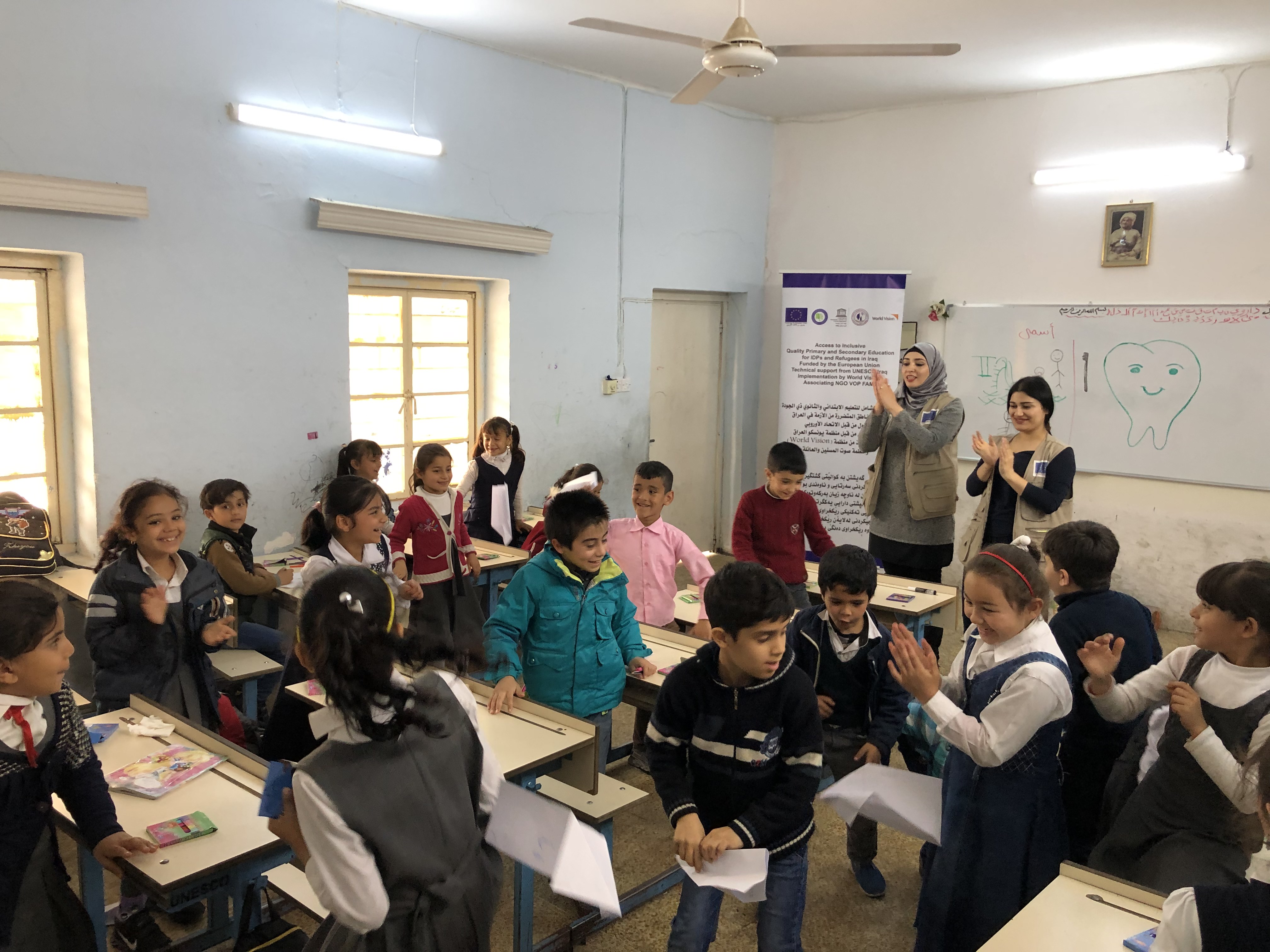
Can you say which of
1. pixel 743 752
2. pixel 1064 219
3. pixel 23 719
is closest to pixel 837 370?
pixel 1064 219

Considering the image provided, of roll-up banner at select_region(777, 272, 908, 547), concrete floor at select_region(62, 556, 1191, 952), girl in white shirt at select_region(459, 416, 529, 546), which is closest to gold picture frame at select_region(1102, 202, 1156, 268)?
roll-up banner at select_region(777, 272, 908, 547)

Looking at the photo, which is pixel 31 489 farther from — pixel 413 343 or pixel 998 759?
pixel 998 759

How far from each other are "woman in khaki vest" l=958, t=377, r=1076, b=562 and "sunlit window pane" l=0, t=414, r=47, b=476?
399 cm

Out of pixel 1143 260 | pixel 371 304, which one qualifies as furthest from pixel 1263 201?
pixel 371 304

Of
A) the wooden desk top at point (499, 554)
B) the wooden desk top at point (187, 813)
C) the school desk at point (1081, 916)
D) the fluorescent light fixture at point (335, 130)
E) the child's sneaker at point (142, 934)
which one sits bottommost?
the child's sneaker at point (142, 934)

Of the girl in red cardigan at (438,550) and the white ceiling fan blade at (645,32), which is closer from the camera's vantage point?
the white ceiling fan blade at (645,32)

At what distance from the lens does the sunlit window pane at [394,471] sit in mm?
5301

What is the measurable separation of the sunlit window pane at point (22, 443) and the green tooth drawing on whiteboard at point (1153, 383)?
18.9 feet

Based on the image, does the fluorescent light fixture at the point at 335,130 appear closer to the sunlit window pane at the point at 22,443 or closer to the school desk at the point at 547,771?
the sunlit window pane at the point at 22,443

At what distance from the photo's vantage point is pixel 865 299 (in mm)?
6379

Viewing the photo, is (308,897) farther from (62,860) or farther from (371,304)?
(371,304)

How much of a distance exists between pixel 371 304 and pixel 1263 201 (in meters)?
4.97

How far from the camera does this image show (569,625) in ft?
8.73

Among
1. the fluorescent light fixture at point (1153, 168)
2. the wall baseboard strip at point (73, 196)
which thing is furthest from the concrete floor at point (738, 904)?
the fluorescent light fixture at point (1153, 168)
